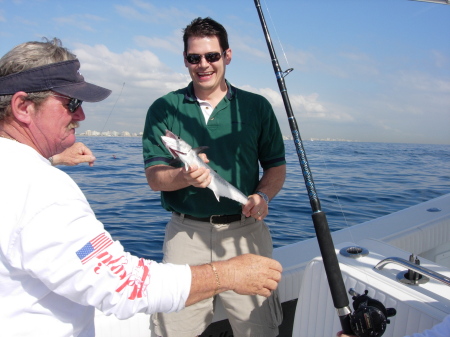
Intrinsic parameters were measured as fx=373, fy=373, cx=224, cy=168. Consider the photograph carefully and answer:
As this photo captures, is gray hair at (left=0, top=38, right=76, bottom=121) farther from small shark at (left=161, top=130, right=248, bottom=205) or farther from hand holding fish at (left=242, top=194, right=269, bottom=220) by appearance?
hand holding fish at (left=242, top=194, right=269, bottom=220)

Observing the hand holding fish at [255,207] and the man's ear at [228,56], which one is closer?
the hand holding fish at [255,207]

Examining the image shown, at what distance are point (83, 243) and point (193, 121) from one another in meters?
1.73

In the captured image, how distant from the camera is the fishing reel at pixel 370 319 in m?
1.67

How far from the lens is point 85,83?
1674mm

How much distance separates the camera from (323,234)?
2.23 meters

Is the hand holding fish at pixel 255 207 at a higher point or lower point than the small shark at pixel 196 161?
lower

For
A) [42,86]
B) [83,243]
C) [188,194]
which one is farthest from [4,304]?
[188,194]

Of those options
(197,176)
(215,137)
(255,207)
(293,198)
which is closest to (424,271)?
(255,207)

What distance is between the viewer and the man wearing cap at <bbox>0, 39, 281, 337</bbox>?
1.27 metres

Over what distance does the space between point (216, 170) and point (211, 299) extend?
3.29 feet

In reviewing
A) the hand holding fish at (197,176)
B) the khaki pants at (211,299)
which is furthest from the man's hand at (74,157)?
the khaki pants at (211,299)

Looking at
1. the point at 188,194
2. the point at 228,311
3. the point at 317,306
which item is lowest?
the point at 228,311

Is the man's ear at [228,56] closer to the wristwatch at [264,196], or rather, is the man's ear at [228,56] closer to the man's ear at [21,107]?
the wristwatch at [264,196]

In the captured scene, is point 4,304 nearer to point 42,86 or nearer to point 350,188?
point 42,86
